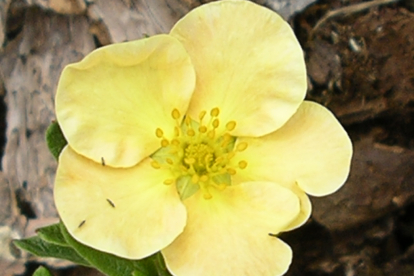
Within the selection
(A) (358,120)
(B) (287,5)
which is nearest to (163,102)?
(B) (287,5)

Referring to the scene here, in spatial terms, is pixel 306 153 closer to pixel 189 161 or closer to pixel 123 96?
pixel 189 161

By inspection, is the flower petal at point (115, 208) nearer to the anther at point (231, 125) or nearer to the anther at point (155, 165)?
the anther at point (155, 165)

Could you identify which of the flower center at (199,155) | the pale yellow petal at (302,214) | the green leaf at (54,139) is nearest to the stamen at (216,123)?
the flower center at (199,155)

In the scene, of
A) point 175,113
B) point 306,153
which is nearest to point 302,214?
point 306,153

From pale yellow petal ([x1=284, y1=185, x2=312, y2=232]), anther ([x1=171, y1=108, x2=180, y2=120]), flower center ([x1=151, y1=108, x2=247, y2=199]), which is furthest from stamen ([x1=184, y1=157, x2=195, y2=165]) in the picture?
pale yellow petal ([x1=284, y1=185, x2=312, y2=232])

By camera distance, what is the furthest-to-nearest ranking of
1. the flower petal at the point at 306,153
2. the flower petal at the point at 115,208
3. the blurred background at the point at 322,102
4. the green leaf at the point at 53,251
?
the blurred background at the point at 322,102, the green leaf at the point at 53,251, the flower petal at the point at 306,153, the flower petal at the point at 115,208
